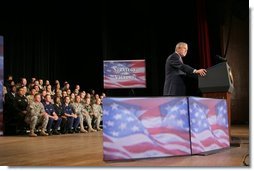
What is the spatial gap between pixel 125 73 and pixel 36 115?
10.3 ft

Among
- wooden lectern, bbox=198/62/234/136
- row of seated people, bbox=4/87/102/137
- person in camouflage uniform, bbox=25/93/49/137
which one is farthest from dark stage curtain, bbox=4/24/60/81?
wooden lectern, bbox=198/62/234/136

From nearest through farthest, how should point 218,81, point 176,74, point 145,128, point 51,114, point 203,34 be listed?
point 145,128
point 218,81
point 176,74
point 51,114
point 203,34

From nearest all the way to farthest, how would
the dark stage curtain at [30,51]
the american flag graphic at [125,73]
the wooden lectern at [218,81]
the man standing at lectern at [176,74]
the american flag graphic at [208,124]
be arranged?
the american flag graphic at [208,124] < the wooden lectern at [218,81] < the man standing at lectern at [176,74] < the dark stage curtain at [30,51] < the american flag graphic at [125,73]

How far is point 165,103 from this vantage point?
10.4 feet

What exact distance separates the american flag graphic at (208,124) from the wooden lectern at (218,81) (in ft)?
0.35

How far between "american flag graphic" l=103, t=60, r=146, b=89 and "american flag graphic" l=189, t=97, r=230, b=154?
5.47 meters

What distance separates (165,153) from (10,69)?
5.99 metres

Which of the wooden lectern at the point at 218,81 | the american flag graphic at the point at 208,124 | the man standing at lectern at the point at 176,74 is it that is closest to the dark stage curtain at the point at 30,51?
the man standing at lectern at the point at 176,74

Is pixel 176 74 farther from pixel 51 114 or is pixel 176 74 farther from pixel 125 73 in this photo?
pixel 125 73

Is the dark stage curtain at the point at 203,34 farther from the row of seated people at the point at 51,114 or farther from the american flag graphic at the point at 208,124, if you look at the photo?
the american flag graphic at the point at 208,124

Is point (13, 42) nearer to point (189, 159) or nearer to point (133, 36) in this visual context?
point (133, 36)

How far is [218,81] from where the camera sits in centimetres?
376

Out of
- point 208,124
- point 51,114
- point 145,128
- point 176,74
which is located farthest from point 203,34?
point 145,128

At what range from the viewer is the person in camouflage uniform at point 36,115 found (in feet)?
21.7
